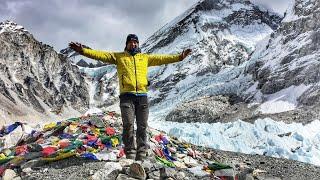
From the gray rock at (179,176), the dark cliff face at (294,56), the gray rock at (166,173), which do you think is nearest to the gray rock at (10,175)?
the gray rock at (166,173)

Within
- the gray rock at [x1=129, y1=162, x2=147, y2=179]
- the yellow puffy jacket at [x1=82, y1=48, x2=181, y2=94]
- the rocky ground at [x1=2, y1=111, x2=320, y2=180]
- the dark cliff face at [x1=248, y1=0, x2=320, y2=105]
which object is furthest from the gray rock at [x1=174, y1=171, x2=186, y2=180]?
the dark cliff face at [x1=248, y1=0, x2=320, y2=105]

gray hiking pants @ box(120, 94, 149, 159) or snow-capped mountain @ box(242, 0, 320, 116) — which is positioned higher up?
snow-capped mountain @ box(242, 0, 320, 116)

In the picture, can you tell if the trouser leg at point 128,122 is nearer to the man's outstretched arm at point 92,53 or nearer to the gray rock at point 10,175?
the man's outstretched arm at point 92,53

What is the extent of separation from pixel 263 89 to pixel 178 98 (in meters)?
74.7

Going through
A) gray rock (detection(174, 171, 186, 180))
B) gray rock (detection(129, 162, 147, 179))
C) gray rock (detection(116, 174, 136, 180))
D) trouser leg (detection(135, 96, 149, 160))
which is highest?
trouser leg (detection(135, 96, 149, 160))

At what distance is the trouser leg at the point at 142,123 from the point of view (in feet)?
34.1

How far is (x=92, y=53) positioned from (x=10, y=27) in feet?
555

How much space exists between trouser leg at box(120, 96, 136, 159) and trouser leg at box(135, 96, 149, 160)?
0.39 ft

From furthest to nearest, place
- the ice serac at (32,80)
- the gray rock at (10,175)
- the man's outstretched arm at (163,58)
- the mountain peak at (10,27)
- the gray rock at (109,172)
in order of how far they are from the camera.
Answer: the mountain peak at (10,27), the ice serac at (32,80), the man's outstretched arm at (163,58), the gray rock at (10,175), the gray rock at (109,172)

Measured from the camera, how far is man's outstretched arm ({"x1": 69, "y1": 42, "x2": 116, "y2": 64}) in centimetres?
979

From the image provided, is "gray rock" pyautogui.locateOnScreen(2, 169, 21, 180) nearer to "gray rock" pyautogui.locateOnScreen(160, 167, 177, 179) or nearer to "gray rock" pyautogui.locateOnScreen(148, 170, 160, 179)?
"gray rock" pyautogui.locateOnScreen(148, 170, 160, 179)

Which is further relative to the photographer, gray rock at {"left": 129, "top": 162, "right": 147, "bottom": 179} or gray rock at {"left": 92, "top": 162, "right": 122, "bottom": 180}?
gray rock at {"left": 92, "top": 162, "right": 122, "bottom": 180}

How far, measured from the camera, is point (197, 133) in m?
33.8

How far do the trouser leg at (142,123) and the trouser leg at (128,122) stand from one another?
0.12 m
